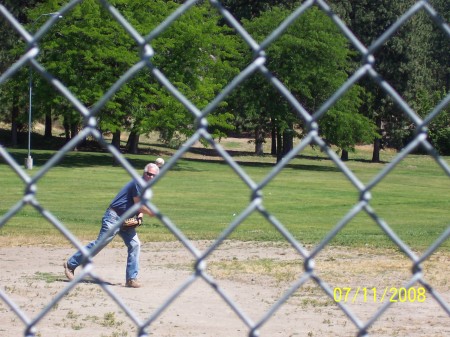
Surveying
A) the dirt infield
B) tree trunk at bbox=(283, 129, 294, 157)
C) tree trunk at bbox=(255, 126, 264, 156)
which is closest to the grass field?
tree trunk at bbox=(283, 129, 294, 157)

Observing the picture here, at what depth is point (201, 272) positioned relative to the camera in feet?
7.47

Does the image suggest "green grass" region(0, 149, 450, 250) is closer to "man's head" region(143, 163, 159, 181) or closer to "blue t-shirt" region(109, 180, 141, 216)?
"blue t-shirt" region(109, 180, 141, 216)

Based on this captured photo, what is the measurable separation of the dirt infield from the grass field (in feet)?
5.00

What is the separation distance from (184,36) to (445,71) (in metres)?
34.4

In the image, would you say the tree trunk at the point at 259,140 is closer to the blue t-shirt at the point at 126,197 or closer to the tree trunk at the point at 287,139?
the tree trunk at the point at 287,139

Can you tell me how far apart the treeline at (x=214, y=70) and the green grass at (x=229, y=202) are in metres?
2.59

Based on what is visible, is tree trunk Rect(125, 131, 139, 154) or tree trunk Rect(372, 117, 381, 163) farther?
tree trunk Rect(372, 117, 381, 163)

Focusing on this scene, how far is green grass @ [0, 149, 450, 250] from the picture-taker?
60.2 feet

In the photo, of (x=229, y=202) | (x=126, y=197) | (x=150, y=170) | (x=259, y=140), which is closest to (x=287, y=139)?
(x=259, y=140)

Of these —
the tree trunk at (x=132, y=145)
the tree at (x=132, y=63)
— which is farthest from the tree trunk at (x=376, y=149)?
the tree at (x=132, y=63)

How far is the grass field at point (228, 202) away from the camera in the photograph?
18.3 m

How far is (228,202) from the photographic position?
27.8 meters

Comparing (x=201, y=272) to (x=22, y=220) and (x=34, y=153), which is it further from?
(x=34, y=153)
